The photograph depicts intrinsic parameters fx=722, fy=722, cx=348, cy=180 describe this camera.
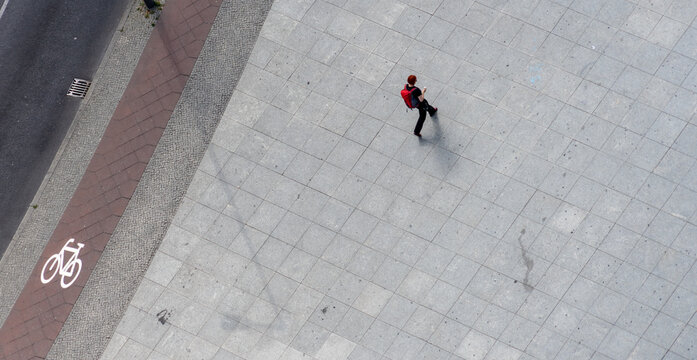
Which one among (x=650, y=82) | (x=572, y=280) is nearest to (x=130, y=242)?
(x=572, y=280)

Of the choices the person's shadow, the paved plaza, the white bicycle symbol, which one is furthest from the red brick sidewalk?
the person's shadow

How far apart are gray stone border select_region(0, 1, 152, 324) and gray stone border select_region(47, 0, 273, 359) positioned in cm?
147

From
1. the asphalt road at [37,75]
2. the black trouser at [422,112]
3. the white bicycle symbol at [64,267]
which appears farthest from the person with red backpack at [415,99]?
the white bicycle symbol at [64,267]

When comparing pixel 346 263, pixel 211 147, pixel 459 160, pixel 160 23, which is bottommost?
pixel 346 263

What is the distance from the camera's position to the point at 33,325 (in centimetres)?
1517

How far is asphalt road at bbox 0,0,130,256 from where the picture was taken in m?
16.2

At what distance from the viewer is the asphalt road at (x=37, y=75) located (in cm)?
1616

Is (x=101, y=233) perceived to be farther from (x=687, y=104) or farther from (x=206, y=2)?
(x=687, y=104)

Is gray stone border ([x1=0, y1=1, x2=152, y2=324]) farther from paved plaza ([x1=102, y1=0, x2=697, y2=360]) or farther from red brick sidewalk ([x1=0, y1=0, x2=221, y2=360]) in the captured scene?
paved plaza ([x1=102, y1=0, x2=697, y2=360])

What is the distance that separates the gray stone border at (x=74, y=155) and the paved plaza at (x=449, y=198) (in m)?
2.61

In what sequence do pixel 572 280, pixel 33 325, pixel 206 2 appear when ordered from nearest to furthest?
pixel 572 280 < pixel 33 325 < pixel 206 2

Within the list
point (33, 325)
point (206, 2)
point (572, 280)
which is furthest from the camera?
point (206, 2)

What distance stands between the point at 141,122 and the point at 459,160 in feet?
22.8

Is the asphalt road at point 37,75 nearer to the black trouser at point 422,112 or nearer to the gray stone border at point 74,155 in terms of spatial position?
the gray stone border at point 74,155
